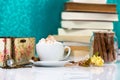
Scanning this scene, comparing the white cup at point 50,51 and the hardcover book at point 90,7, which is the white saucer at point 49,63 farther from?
the hardcover book at point 90,7

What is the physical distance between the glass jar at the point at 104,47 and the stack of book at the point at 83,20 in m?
0.12

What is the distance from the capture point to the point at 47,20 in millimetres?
1519

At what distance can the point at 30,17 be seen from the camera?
1496 mm

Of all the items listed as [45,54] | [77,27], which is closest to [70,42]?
[77,27]

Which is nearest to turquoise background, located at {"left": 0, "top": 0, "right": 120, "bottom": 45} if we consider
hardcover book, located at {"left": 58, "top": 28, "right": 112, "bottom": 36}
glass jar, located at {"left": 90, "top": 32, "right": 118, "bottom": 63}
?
hardcover book, located at {"left": 58, "top": 28, "right": 112, "bottom": 36}

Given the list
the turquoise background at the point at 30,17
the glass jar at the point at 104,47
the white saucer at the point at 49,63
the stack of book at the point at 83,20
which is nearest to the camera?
the white saucer at the point at 49,63

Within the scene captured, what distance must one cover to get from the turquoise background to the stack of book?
168mm

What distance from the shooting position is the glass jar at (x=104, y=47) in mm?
1188

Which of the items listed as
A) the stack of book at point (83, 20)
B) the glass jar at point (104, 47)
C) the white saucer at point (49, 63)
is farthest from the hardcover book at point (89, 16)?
the white saucer at point (49, 63)

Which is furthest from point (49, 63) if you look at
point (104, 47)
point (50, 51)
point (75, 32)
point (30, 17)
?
point (30, 17)

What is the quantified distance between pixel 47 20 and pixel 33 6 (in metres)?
0.09

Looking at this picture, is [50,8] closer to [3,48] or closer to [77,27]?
[77,27]

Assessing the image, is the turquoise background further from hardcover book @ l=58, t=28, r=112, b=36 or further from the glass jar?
the glass jar

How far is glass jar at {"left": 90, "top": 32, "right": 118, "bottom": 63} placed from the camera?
3.90 feet
